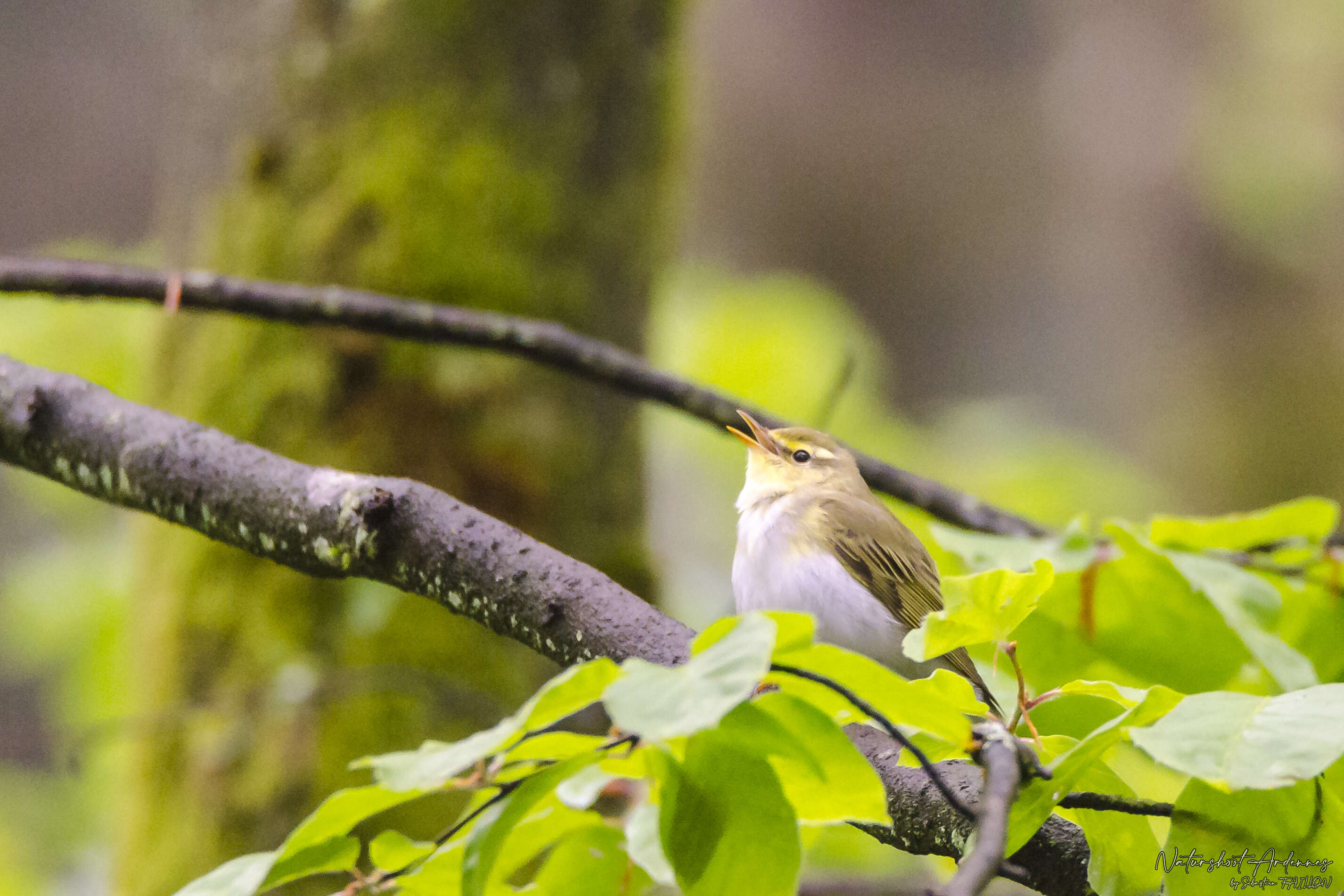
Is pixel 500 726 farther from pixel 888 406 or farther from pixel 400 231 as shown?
pixel 888 406

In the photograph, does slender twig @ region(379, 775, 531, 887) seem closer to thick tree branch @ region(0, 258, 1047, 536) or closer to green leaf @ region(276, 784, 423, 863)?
green leaf @ region(276, 784, 423, 863)

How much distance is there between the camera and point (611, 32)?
9.44 ft

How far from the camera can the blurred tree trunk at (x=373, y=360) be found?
2533 mm

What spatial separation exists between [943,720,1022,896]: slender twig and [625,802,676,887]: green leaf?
11.7 inches

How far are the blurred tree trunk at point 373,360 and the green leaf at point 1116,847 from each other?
1.79 metres

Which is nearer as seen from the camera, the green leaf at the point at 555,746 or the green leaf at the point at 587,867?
the green leaf at the point at 555,746

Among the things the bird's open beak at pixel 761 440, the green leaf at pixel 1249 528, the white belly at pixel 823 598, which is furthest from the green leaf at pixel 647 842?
the bird's open beak at pixel 761 440

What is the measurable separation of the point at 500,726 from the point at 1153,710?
515mm

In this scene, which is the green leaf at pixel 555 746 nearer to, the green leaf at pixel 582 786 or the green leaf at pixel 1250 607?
the green leaf at pixel 582 786

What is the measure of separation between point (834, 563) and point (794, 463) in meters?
0.52

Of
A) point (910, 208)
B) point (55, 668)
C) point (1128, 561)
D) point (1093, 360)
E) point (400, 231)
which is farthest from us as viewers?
point (910, 208)

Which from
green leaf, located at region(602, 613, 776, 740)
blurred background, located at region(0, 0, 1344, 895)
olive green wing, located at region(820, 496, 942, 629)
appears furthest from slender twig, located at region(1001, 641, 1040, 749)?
blurred background, located at region(0, 0, 1344, 895)

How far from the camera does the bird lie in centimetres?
227

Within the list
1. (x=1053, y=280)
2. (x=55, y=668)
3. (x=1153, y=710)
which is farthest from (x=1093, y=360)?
(x=1153, y=710)
